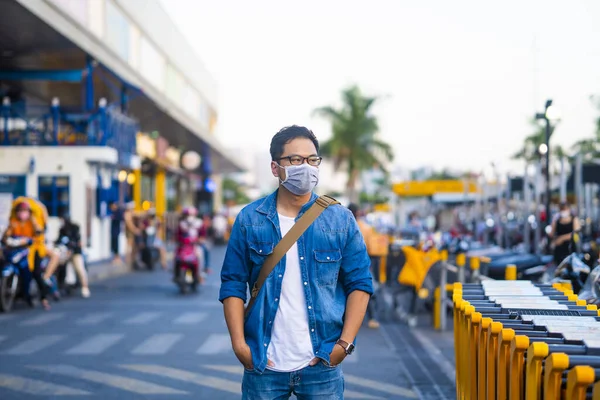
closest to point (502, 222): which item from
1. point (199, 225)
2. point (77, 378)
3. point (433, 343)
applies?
point (199, 225)

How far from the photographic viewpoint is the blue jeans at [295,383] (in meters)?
3.68

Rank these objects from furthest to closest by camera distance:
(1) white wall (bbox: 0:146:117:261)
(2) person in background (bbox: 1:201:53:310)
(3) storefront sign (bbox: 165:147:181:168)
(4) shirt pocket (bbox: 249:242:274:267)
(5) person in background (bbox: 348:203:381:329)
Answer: (3) storefront sign (bbox: 165:147:181:168) → (1) white wall (bbox: 0:146:117:261) → (2) person in background (bbox: 1:201:53:310) → (5) person in background (bbox: 348:203:381:329) → (4) shirt pocket (bbox: 249:242:274:267)

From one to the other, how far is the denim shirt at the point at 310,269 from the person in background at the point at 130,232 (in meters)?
21.3

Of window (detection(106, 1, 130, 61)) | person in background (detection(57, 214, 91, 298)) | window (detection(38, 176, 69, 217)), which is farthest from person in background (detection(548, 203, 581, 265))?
window (detection(106, 1, 130, 61))

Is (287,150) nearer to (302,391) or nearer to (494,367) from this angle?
(302,391)

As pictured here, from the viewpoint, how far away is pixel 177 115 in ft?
108

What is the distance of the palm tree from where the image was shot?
218ft

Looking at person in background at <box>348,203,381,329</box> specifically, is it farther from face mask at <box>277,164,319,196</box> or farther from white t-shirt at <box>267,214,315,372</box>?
white t-shirt at <box>267,214,315,372</box>

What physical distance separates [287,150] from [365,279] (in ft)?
2.20

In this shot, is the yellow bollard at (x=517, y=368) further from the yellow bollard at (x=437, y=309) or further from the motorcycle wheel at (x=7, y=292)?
the motorcycle wheel at (x=7, y=292)

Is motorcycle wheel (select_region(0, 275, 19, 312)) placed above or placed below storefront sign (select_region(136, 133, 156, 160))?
below

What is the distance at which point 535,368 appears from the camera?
3.43 meters

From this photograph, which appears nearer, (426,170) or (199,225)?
(199,225)

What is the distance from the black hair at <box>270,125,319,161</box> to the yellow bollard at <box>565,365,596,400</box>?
5.10 ft
